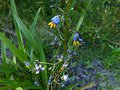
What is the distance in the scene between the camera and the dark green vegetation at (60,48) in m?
2.47

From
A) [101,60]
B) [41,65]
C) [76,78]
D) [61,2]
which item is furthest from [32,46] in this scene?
[61,2]

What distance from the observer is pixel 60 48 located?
290 cm

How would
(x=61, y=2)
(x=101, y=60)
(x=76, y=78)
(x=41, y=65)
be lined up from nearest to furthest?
1. (x=41, y=65)
2. (x=76, y=78)
3. (x=101, y=60)
4. (x=61, y=2)

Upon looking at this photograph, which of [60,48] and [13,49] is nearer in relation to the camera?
[13,49]

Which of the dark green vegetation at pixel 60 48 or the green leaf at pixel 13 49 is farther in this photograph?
the dark green vegetation at pixel 60 48

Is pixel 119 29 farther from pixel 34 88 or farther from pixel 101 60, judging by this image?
pixel 34 88

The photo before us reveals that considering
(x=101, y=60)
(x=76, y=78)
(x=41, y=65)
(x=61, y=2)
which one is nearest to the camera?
(x=41, y=65)

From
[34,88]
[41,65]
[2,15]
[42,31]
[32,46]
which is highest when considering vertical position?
[2,15]

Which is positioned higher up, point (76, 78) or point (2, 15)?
point (2, 15)

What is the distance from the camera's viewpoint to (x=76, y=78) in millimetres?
2795

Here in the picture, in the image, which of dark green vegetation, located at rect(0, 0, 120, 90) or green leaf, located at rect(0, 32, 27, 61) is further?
dark green vegetation, located at rect(0, 0, 120, 90)

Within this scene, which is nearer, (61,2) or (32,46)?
(32,46)

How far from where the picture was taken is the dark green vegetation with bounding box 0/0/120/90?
8.10 ft

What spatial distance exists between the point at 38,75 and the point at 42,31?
2.22ft
